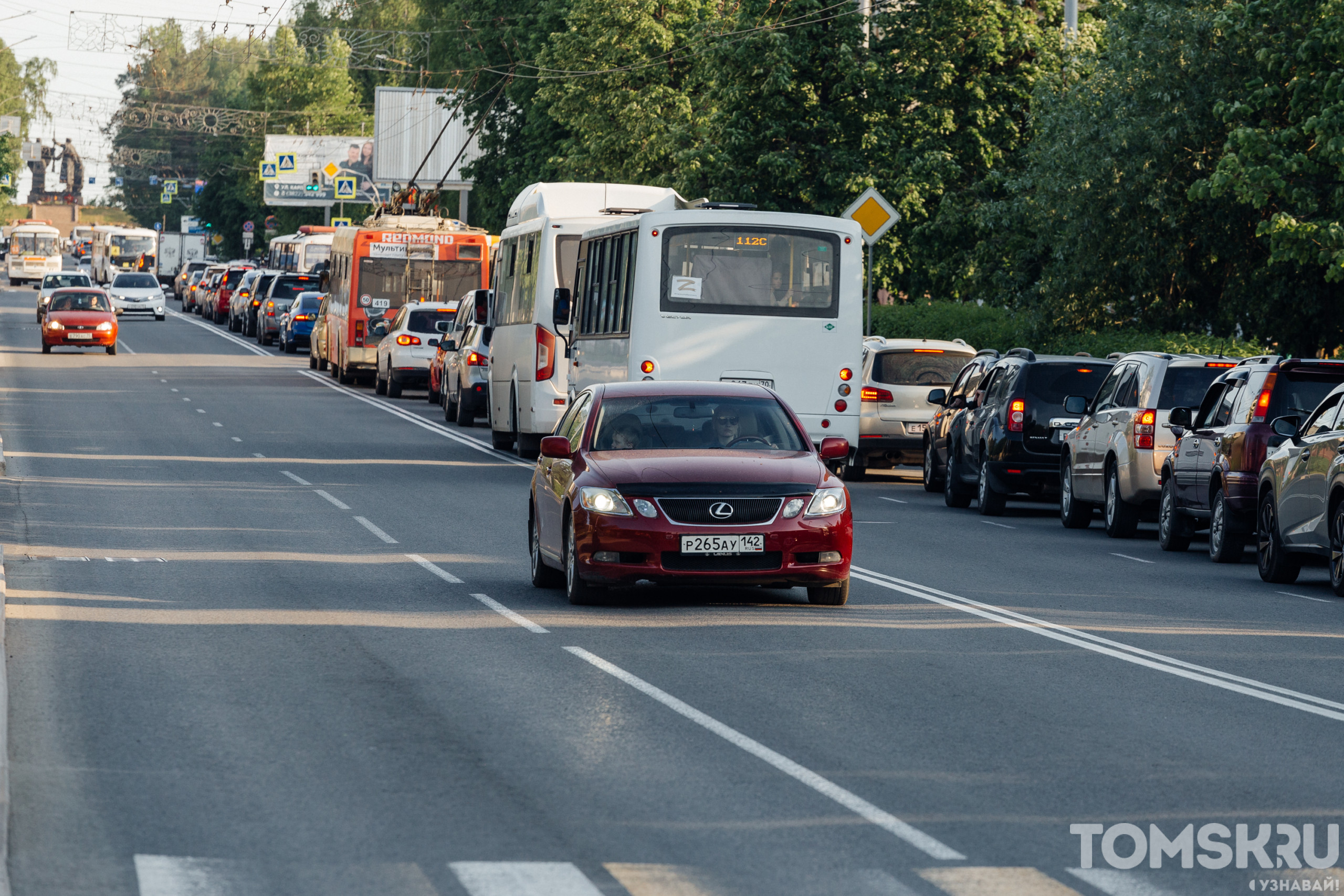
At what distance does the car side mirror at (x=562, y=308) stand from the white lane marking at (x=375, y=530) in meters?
7.14

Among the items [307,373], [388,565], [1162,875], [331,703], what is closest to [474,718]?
[331,703]

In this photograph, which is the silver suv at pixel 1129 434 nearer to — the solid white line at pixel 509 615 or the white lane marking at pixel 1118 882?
the solid white line at pixel 509 615

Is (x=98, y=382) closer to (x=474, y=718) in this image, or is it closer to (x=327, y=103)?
(x=474, y=718)

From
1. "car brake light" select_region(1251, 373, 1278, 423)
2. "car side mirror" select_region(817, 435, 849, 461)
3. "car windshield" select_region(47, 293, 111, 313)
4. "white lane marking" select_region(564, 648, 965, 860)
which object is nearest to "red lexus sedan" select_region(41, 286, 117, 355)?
"car windshield" select_region(47, 293, 111, 313)

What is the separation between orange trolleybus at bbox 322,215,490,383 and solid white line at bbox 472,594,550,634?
101ft

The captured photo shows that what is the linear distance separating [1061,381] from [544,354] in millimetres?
7191

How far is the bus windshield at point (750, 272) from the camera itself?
23.7m

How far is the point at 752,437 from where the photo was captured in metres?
14.6

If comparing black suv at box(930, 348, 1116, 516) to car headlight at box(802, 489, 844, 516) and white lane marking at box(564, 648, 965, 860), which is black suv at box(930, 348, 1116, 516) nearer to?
car headlight at box(802, 489, 844, 516)

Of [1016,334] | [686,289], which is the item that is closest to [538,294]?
[686,289]

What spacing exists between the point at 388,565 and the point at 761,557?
382cm

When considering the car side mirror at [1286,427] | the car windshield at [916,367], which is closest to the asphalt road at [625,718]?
the car side mirror at [1286,427]

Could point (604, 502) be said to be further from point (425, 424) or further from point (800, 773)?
point (425, 424)

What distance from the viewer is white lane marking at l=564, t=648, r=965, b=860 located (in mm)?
7262
